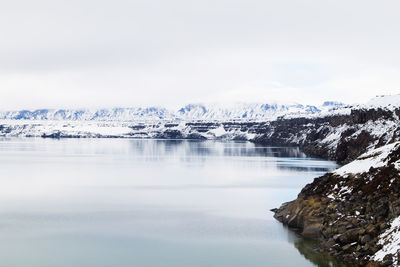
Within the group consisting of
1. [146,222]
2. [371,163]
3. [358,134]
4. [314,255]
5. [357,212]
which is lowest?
[314,255]

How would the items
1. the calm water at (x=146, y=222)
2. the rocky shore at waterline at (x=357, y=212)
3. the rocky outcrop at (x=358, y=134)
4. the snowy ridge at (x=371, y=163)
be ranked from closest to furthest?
1. the rocky shore at waterline at (x=357, y=212)
2. the calm water at (x=146, y=222)
3. the snowy ridge at (x=371, y=163)
4. the rocky outcrop at (x=358, y=134)

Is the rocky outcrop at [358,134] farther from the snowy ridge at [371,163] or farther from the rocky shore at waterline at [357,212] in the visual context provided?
the rocky shore at waterline at [357,212]

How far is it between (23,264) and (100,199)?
2288 cm

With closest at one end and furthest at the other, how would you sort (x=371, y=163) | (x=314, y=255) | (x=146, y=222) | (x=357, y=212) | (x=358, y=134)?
1. (x=314, y=255)
2. (x=357, y=212)
3. (x=371, y=163)
4. (x=146, y=222)
5. (x=358, y=134)

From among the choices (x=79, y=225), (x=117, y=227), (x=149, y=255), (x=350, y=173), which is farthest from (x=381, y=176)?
(x=79, y=225)

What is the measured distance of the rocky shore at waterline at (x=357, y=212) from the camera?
2505 centimetres

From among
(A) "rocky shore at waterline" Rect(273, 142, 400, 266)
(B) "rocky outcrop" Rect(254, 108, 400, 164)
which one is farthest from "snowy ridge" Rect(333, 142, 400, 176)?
(B) "rocky outcrop" Rect(254, 108, 400, 164)

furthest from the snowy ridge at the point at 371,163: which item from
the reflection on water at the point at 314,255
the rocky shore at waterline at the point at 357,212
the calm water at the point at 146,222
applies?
the reflection on water at the point at 314,255

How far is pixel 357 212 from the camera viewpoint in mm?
29172

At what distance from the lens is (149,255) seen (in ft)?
94.2

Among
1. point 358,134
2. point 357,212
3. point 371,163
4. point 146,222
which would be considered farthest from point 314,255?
point 358,134

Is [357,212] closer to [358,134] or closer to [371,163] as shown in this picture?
[371,163]

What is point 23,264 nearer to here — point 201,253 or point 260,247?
point 201,253

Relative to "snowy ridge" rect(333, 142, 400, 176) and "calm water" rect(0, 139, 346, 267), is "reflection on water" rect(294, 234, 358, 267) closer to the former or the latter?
"calm water" rect(0, 139, 346, 267)
